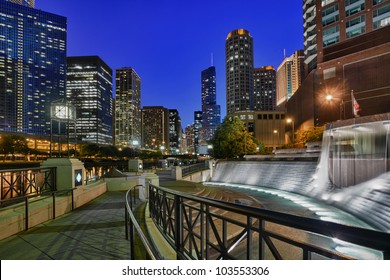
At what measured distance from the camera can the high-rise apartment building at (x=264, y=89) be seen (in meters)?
189

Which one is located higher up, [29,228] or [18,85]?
[18,85]

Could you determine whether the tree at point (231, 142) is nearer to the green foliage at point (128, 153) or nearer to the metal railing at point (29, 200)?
the metal railing at point (29, 200)

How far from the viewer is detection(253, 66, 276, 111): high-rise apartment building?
189m

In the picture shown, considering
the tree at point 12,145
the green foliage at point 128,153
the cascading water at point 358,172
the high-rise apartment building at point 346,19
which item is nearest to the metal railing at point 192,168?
the cascading water at point 358,172

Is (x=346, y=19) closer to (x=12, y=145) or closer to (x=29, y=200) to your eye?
(x=29, y=200)

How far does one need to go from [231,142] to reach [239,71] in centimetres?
13747

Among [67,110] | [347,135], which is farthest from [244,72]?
[67,110]

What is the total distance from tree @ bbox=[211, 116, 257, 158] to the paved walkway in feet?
127

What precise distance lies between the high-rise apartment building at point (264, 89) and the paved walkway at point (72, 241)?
19054 centimetres

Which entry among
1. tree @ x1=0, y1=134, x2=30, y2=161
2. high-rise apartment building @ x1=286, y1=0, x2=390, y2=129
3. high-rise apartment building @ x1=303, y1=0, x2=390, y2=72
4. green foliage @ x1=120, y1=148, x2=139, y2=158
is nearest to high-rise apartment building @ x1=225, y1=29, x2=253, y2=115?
green foliage @ x1=120, y1=148, x2=139, y2=158

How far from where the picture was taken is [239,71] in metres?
170

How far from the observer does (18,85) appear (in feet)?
554
